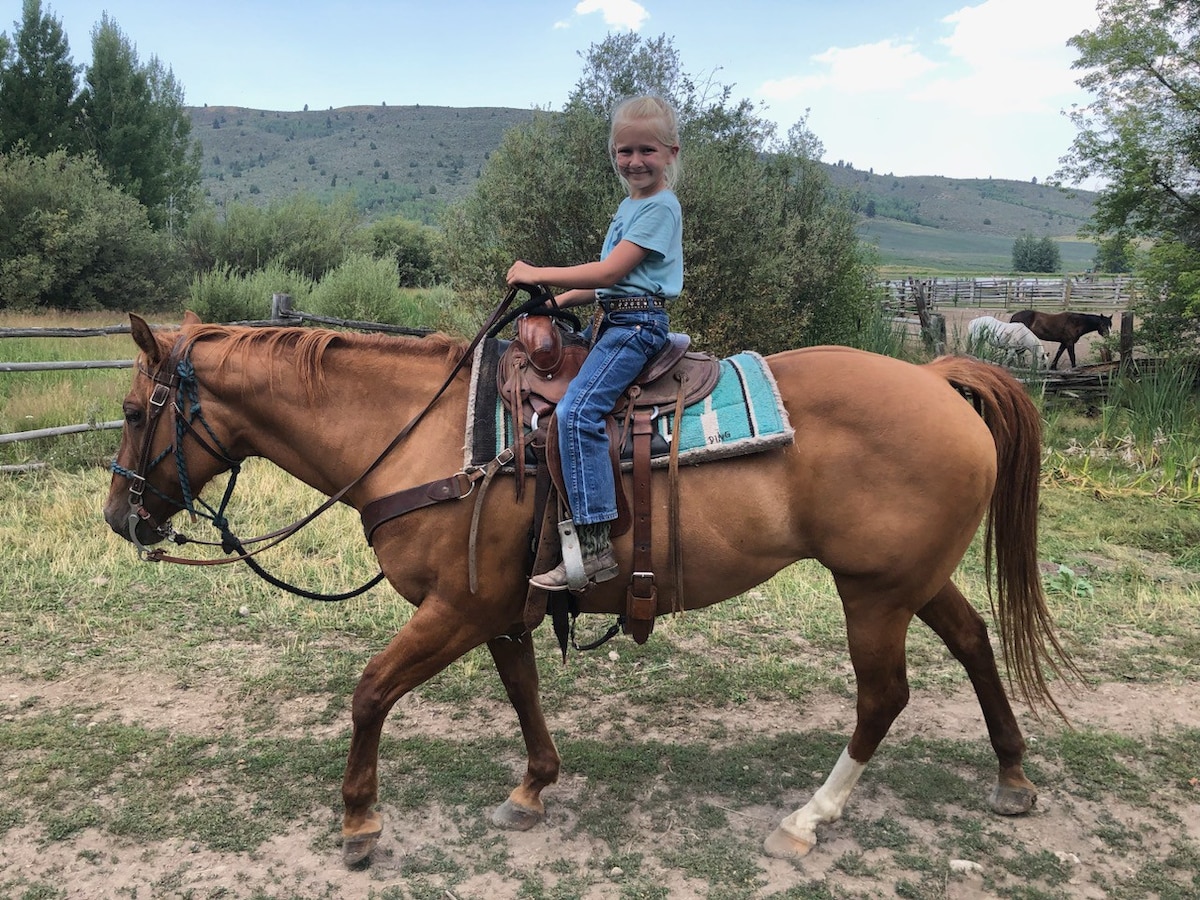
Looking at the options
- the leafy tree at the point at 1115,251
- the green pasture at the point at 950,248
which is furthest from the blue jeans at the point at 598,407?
the green pasture at the point at 950,248

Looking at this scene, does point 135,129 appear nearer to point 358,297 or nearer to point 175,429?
point 358,297

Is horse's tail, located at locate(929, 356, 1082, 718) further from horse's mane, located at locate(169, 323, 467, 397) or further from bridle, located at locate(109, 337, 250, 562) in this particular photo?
bridle, located at locate(109, 337, 250, 562)

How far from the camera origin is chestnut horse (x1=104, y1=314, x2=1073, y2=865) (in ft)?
8.82

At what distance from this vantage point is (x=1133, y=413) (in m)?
9.34

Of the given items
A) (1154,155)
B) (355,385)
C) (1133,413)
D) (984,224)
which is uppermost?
(984,224)

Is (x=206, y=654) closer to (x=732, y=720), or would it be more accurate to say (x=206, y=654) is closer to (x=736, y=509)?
(x=732, y=720)

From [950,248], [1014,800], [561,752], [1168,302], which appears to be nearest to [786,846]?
[1014,800]

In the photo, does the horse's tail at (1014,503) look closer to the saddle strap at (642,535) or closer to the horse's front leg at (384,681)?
the saddle strap at (642,535)

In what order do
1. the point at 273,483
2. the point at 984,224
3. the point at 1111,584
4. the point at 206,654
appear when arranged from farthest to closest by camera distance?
the point at 984,224, the point at 273,483, the point at 1111,584, the point at 206,654

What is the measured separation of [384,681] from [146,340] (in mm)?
1471

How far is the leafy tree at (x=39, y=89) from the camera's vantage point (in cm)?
2861

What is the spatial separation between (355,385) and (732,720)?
2.45 metres

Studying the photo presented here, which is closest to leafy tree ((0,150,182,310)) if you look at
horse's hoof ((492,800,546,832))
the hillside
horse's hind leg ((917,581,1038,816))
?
horse's hoof ((492,800,546,832))

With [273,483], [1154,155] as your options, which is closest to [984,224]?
[1154,155]
